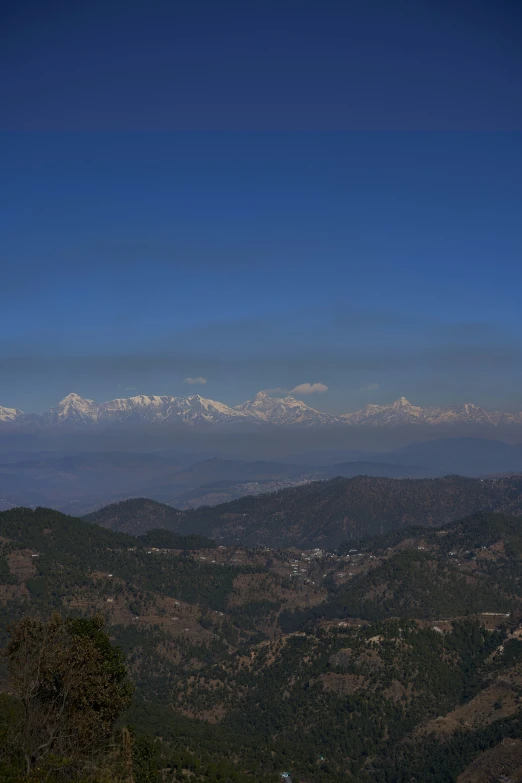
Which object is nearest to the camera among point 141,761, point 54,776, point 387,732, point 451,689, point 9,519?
point 54,776

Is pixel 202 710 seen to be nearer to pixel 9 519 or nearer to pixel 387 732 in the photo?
pixel 387 732

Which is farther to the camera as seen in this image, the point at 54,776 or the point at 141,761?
the point at 141,761

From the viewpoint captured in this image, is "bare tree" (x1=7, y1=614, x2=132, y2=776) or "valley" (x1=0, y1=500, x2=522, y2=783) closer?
"bare tree" (x1=7, y1=614, x2=132, y2=776)

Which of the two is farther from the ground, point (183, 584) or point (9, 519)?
point (9, 519)

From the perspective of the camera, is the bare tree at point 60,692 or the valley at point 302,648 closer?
the bare tree at point 60,692

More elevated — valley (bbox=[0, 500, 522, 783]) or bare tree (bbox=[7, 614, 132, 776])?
bare tree (bbox=[7, 614, 132, 776])

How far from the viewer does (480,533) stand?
199250 millimetres

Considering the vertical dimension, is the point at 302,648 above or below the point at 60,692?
below

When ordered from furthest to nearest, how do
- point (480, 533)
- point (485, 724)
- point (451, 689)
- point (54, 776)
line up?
point (480, 533) < point (451, 689) < point (485, 724) < point (54, 776)

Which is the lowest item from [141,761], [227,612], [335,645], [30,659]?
[227,612]

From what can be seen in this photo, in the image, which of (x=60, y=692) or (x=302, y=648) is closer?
(x=60, y=692)

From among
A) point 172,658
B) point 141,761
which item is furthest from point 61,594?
point 141,761

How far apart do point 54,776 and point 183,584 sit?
141668 millimetres

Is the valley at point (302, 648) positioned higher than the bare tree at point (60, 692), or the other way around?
the bare tree at point (60, 692)
